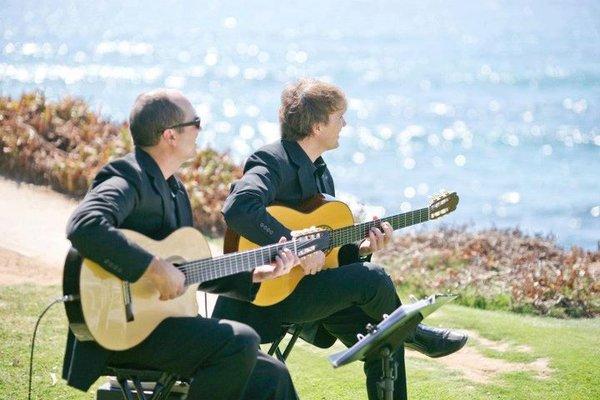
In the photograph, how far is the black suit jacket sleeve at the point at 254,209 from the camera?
5641 mm

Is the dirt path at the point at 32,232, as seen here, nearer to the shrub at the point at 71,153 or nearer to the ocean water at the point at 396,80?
the shrub at the point at 71,153

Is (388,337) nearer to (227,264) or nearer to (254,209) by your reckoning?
(227,264)

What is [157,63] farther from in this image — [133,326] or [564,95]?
[133,326]

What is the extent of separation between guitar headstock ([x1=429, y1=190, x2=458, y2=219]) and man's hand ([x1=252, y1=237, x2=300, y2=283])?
1.23 meters

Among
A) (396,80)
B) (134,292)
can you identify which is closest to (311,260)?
(134,292)

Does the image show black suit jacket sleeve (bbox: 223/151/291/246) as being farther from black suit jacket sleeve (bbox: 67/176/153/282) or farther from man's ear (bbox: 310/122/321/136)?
black suit jacket sleeve (bbox: 67/176/153/282)

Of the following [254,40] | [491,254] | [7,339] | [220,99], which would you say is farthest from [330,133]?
[254,40]

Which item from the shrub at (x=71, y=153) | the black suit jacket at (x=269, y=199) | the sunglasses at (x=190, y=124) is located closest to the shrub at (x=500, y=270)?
the shrub at (x=71, y=153)

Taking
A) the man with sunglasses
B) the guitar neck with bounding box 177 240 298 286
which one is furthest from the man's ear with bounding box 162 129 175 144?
the guitar neck with bounding box 177 240 298 286

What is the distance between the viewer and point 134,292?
4711mm

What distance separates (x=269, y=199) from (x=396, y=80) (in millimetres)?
42423

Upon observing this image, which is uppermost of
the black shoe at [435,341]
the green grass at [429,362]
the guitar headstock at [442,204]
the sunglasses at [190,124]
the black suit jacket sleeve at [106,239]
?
the sunglasses at [190,124]

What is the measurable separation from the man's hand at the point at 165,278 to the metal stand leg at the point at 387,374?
1.04 metres

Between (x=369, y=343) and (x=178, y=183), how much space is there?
1231 millimetres
